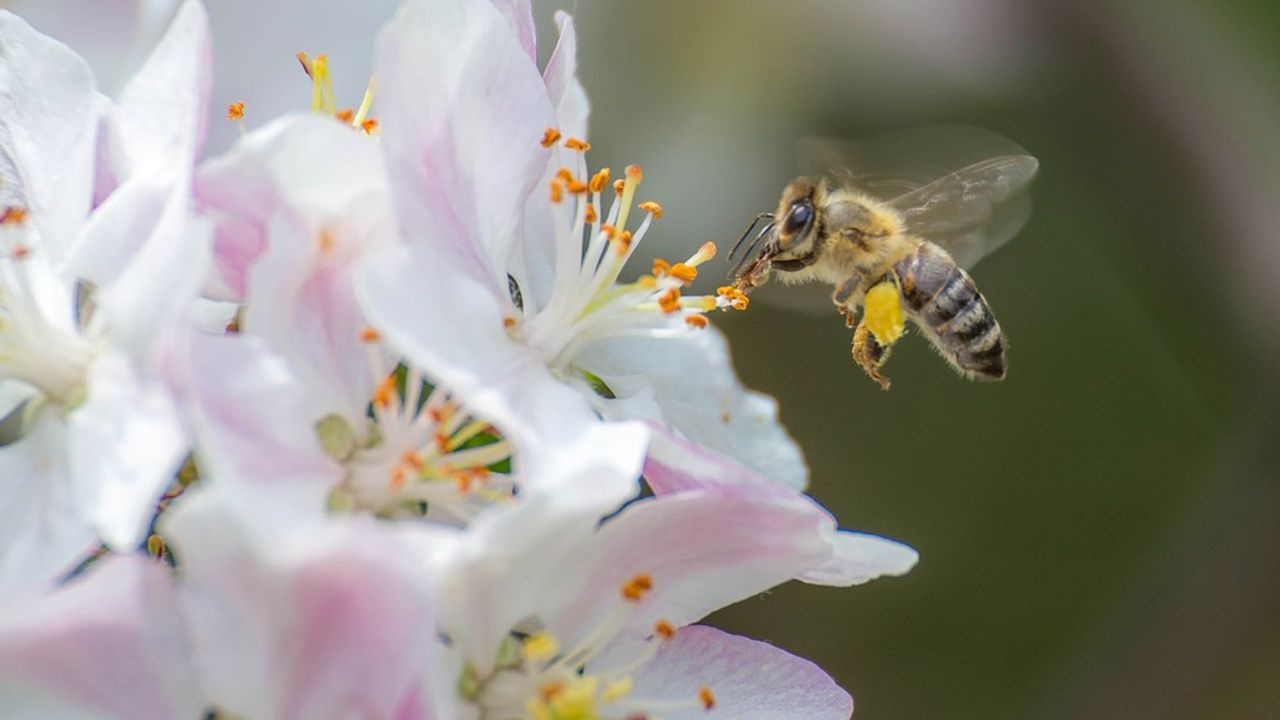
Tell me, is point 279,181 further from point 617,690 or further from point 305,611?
point 617,690

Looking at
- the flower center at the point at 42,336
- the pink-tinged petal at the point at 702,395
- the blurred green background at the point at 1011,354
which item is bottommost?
the blurred green background at the point at 1011,354

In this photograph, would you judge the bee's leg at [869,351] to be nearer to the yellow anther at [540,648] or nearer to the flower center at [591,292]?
the flower center at [591,292]

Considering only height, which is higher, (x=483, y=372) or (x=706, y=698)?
(x=483, y=372)

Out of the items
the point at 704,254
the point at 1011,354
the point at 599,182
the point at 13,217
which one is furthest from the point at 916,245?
the point at 1011,354

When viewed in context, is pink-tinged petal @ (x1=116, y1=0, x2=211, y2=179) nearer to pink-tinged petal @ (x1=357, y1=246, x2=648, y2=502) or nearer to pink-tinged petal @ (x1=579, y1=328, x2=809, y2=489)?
pink-tinged petal @ (x1=357, y1=246, x2=648, y2=502)

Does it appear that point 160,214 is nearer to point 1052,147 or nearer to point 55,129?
point 55,129

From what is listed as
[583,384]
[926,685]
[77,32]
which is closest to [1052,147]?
[926,685]

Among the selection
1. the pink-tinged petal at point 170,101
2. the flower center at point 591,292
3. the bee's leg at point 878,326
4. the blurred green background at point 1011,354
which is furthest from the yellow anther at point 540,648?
the blurred green background at point 1011,354
